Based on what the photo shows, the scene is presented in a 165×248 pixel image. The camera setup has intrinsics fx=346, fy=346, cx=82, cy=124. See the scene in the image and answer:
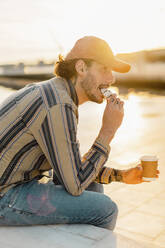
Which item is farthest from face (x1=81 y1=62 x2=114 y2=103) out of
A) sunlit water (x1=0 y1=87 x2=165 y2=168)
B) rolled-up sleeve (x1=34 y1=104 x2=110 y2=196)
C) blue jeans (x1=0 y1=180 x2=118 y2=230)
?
sunlit water (x1=0 y1=87 x2=165 y2=168)

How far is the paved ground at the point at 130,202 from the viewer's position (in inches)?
80.7

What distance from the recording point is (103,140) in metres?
2.17

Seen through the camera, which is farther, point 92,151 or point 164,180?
point 164,180

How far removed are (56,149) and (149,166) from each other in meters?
0.80

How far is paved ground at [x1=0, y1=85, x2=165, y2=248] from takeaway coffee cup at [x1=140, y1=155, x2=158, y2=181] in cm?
→ 47

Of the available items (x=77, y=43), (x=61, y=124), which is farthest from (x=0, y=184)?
(x=77, y=43)

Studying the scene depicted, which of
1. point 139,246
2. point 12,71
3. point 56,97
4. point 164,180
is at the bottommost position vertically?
point 12,71

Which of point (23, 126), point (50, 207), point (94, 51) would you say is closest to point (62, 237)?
point (50, 207)

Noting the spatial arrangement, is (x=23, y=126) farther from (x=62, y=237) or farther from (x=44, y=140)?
(x=62, y=237)

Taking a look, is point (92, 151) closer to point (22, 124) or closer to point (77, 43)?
point (22, 124)

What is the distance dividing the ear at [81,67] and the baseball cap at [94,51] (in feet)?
0.11

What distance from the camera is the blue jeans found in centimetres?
213

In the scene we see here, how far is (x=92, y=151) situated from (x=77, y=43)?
2.47 ft

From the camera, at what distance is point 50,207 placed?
213 cm
